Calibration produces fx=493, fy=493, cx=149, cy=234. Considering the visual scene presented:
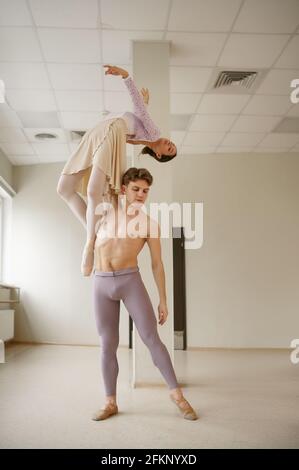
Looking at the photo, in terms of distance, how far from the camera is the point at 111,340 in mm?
2684

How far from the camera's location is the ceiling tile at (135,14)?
3.71m

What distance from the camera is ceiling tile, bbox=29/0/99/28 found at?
146 inches

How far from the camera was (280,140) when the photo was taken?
6.89 metres

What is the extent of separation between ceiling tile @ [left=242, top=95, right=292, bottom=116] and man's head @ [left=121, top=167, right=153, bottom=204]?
338cm

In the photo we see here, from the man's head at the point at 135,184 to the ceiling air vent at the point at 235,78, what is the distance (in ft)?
9.10

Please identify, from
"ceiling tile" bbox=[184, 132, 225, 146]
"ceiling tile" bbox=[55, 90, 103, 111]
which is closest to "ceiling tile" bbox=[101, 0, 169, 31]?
"ceiling tile" bbox=[55, 90, 103, 111]

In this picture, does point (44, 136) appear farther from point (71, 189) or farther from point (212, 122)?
point (71, 189)

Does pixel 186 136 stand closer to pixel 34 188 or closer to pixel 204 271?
pixel 204 271

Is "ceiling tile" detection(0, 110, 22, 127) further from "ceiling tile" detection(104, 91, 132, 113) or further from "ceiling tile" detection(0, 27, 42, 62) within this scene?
"ceiling tile" detection(0, 27, 42, 62)

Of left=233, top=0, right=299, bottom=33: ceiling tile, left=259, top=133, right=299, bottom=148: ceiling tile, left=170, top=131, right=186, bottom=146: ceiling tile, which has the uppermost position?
left=233, top=0, right=299, bottom=33: ceiling tile

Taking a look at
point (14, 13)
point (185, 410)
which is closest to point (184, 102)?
point (14, 13)

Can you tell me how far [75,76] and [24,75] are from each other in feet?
1.67

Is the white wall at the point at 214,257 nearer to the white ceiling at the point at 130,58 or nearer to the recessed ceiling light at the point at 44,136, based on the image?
the white ceiling at the point at 130,58
